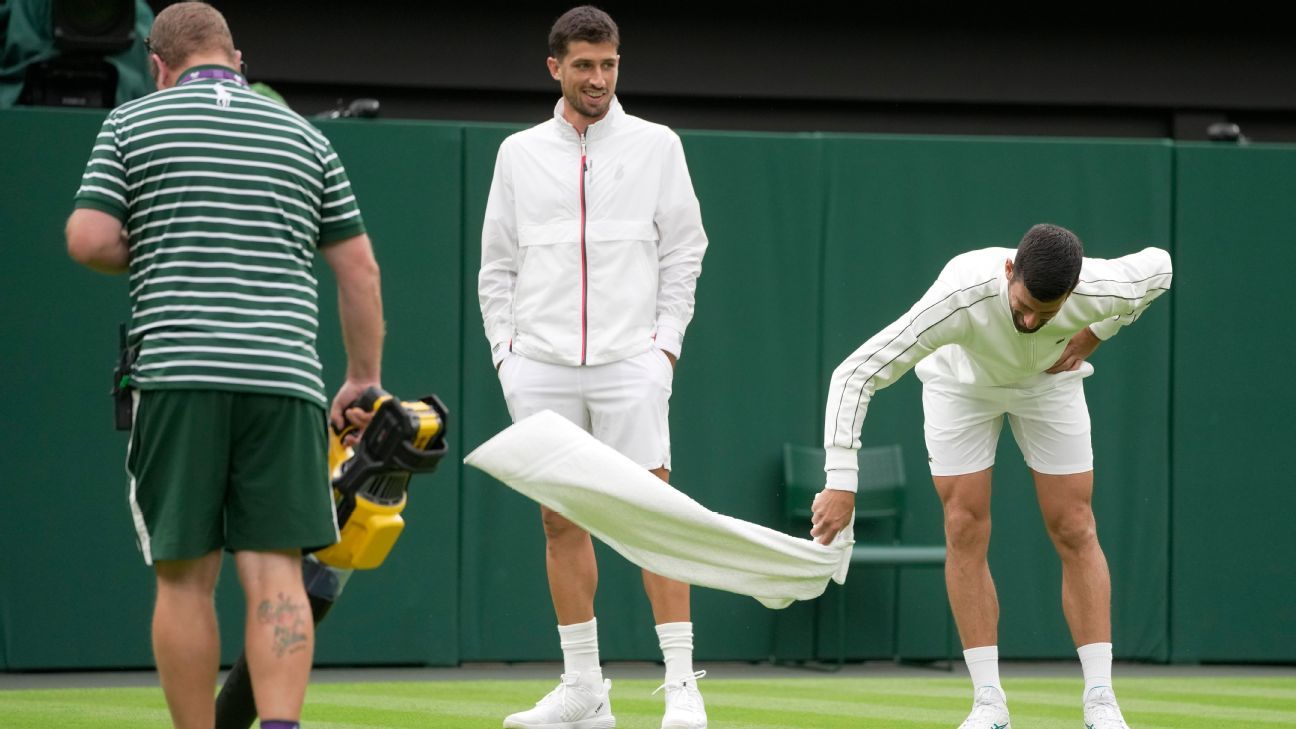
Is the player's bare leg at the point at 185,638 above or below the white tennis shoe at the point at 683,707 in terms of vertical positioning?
above

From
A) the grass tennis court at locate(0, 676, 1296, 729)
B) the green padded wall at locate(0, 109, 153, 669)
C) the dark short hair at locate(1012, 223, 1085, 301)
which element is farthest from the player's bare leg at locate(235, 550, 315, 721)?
the green padded wall at locate(0, 109, 153, 669)

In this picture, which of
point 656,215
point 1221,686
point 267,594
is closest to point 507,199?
point 656,215

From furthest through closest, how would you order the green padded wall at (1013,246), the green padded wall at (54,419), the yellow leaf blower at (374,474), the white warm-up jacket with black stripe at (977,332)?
the green padded wall at (1013,246) → the green padded wall at (54,419) → the white warm-up jacket with black stripe at (977,332) → the yellow leaf blower at (374,474)

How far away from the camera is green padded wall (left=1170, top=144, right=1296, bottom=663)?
898cm

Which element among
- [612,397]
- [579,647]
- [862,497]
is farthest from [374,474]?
[862,497]

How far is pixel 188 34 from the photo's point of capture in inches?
165

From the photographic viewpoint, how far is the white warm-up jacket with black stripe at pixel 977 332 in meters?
5.04

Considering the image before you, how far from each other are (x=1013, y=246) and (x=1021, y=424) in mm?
3362


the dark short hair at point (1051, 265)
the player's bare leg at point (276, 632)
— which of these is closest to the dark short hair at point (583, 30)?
the dark short hair at point (1051, 265)

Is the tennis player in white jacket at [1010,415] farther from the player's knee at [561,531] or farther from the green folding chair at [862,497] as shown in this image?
the green folding chair at [862,497]

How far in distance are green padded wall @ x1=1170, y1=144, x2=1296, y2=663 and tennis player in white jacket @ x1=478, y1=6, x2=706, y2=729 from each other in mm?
4120

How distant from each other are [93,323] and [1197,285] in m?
5.66

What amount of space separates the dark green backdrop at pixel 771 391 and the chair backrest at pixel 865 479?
11 centimetres

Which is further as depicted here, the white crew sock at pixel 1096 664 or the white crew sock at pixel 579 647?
the white crew sock at pixel 579 647
